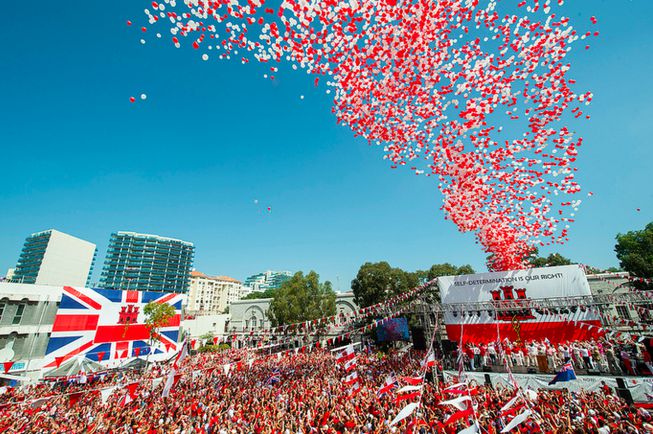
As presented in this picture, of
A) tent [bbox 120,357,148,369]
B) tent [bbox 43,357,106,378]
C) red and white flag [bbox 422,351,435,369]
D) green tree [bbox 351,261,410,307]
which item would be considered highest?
green tree [bbox 351,261,410,307]

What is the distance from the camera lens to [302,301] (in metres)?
38.6

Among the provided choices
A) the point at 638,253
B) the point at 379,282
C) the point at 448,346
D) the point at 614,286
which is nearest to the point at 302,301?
the point at 379,282

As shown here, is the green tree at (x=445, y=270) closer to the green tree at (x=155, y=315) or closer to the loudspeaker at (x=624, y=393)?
the loudspeaker at (x=624, y=393)

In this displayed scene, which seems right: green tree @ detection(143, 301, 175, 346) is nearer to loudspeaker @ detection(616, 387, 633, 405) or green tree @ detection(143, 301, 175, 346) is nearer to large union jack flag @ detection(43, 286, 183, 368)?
large union jack flag @ detection(43, 286, 183, 368)

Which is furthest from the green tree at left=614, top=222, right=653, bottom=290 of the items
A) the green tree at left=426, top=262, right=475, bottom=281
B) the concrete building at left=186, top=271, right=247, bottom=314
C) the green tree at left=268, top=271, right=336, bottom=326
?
the concrete building at left=186, top=271, right=247, bottom=314

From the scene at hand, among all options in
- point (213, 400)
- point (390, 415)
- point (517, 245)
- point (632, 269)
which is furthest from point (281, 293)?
point (632, 269)

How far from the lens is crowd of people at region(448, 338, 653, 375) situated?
42.5ft

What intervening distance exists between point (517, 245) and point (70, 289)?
3746 centimetres

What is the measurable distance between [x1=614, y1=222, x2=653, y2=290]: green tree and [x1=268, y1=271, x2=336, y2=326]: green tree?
34303 mm

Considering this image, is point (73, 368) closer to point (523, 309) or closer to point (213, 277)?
point (523, 309)

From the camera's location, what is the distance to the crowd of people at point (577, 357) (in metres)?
13.0

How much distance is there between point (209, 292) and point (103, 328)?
91.8m

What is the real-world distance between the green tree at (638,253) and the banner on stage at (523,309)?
19.6 metres

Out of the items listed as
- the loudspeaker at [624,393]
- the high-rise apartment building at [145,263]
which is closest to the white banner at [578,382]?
the loudspeaker at [624,393]
